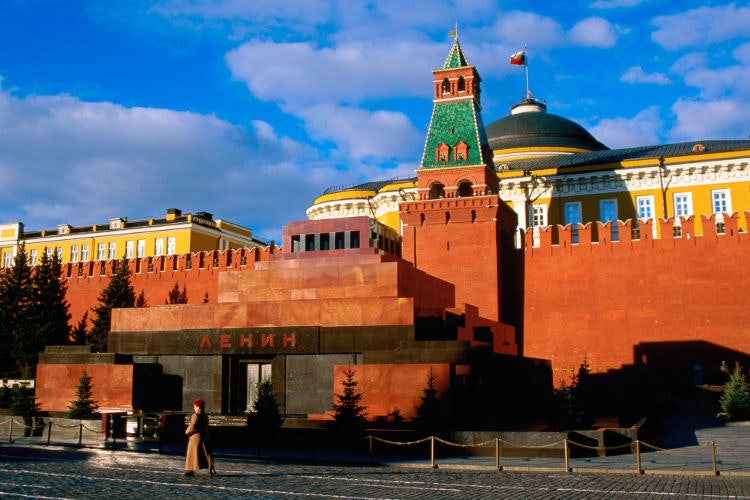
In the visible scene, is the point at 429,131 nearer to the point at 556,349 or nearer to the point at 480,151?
the point at 480,151

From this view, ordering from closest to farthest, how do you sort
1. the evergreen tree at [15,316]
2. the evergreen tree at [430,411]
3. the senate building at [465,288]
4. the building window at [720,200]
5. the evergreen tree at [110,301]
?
the evergreen tree at [430,411]
the senate building at [465,288]
the evergreen tree at [15,316]
the evergreen tree at [110,301]
the building window at [720,200]

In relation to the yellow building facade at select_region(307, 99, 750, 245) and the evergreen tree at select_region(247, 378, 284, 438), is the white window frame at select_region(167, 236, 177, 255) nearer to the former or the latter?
the yellow building facade at select_region(307, 99, 750, 245)

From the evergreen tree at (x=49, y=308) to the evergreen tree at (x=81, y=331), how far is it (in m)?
0.49

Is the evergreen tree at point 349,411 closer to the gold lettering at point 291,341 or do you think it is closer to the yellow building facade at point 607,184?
the gold lettering at point 291,341

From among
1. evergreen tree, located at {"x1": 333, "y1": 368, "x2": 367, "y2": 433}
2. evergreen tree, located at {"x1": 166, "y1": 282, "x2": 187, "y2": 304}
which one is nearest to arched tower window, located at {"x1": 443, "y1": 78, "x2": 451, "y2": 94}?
evergreen tree, located at {"x1": 166, "y1": 282, "x2": 187, "y2": 304}

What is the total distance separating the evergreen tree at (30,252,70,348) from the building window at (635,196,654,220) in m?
26.7

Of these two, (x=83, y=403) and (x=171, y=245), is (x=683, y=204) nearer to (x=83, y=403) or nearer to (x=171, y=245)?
(x=83, y=403)

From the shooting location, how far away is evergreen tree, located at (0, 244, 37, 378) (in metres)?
32.7

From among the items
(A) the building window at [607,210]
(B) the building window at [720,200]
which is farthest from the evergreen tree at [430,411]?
(B) the building window at [720,200]

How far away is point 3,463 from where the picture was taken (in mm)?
13086

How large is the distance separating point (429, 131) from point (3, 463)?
71.6ft

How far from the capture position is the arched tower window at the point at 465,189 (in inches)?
1202

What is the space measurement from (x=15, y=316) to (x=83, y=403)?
19.2 m

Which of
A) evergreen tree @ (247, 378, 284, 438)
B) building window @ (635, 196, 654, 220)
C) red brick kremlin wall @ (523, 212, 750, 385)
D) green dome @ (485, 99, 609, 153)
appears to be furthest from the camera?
green dome @ (485, 99, 609, 153)
